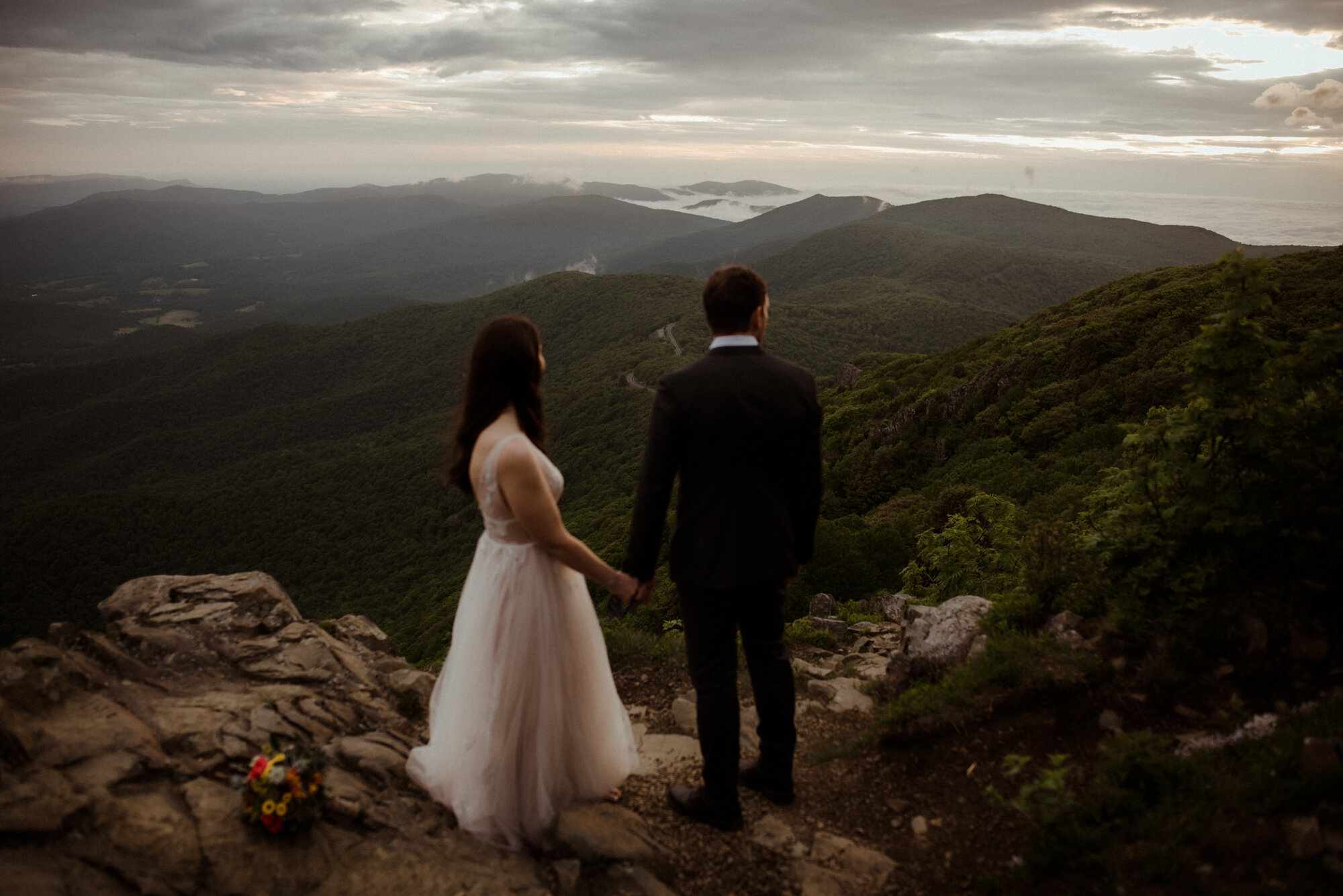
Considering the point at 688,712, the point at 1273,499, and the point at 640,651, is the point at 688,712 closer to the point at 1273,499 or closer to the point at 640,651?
the point at 640,651

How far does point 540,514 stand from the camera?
11.7 feet

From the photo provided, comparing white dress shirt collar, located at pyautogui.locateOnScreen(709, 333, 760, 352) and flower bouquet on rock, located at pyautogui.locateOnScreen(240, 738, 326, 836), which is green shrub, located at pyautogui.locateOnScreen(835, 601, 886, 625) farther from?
flower bouquet on rock, located at pyautogui.locateOnScreen(240, 738, 326, 836)

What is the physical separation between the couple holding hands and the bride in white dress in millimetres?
11

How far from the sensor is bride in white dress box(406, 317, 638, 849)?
363cm

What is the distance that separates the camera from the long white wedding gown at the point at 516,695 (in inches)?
151

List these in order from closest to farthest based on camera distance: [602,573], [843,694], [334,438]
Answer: [602,573], [843,694], [334,438]

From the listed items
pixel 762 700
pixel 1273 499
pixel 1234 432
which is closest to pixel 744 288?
pixel 762 700

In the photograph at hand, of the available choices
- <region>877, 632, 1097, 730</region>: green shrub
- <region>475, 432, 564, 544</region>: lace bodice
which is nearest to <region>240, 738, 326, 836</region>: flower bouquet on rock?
<region>475, 432, 564, 544</region>: lace bodice

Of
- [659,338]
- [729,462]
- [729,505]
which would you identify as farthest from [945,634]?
[659,338]

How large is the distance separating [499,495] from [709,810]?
7.62ft

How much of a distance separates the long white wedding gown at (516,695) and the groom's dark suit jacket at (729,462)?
1.80 ft

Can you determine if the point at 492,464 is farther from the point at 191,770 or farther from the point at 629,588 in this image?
the point at 191,770

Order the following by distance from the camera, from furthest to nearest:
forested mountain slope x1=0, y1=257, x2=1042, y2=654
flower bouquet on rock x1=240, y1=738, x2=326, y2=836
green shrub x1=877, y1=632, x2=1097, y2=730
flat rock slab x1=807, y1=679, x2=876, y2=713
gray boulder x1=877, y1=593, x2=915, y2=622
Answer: forested mountain slope x1=0, y1=257, x2=1042, y2=654, gray boulder x1=877, y1=593, x2=915, y2=622, flat rock slab x1=807, y1=679, x2=876, y2=713, green shrub x1=877, y1=632, x2=1097, y2=730, flower bouquet on rock x1=240, y1=738, x2=326, y2=836

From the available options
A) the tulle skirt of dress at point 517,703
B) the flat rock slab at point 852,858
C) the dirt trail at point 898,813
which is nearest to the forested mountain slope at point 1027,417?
the dirt trail at point 898,813
